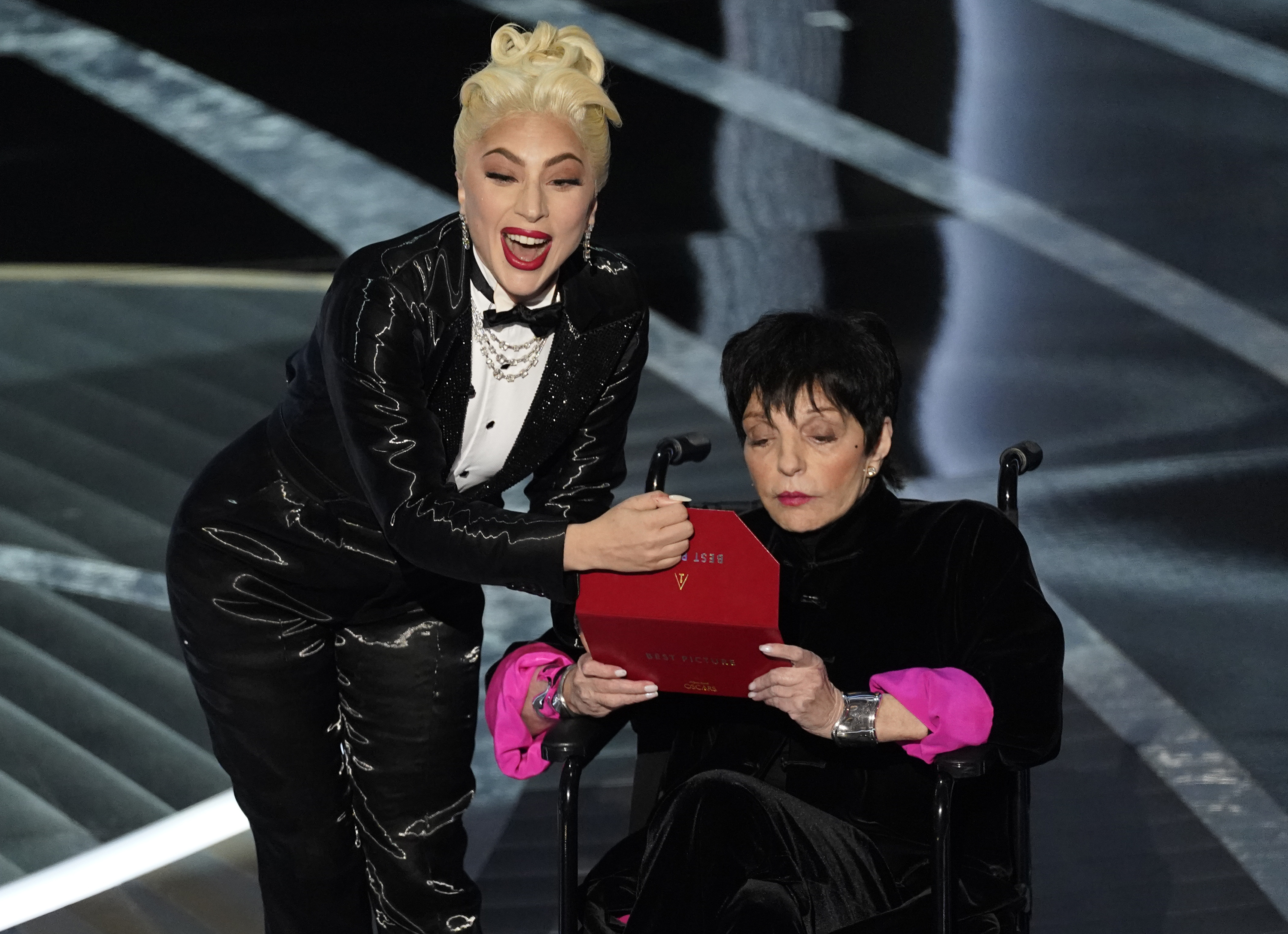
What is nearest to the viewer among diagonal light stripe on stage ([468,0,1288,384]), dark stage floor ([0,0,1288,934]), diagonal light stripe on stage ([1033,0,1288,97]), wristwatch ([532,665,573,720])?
wristwatch ([532,665,573,720])

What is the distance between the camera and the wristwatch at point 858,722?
2.14 m

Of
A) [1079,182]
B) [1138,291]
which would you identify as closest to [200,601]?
[1138,291]

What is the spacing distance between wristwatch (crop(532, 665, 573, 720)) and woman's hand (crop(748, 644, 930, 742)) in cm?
28

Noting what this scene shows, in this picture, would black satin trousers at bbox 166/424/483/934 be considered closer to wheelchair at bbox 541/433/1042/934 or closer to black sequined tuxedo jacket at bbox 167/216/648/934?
black sequined tuxedo jacket at bbox 167/216/648/934

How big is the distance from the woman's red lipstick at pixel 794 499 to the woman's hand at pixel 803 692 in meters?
0.29

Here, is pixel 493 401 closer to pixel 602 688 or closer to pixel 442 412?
pixel 442 412

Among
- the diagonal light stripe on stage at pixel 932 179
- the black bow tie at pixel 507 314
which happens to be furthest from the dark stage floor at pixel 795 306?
the black bow tie at pixel 507 314

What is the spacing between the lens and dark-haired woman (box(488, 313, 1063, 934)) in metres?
2.12

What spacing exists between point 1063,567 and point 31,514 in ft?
8.55

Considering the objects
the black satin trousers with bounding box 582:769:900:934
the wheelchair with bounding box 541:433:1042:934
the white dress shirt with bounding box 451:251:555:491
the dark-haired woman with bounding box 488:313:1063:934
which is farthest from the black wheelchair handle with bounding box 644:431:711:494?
the black satin trousers with bounding box 582:769:900:934

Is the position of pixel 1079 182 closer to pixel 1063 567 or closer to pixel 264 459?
pixel 1063 567

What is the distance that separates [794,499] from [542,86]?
0.67m

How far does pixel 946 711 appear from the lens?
83.4 inches

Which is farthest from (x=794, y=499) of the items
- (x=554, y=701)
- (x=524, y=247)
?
(x=524, y=247)
